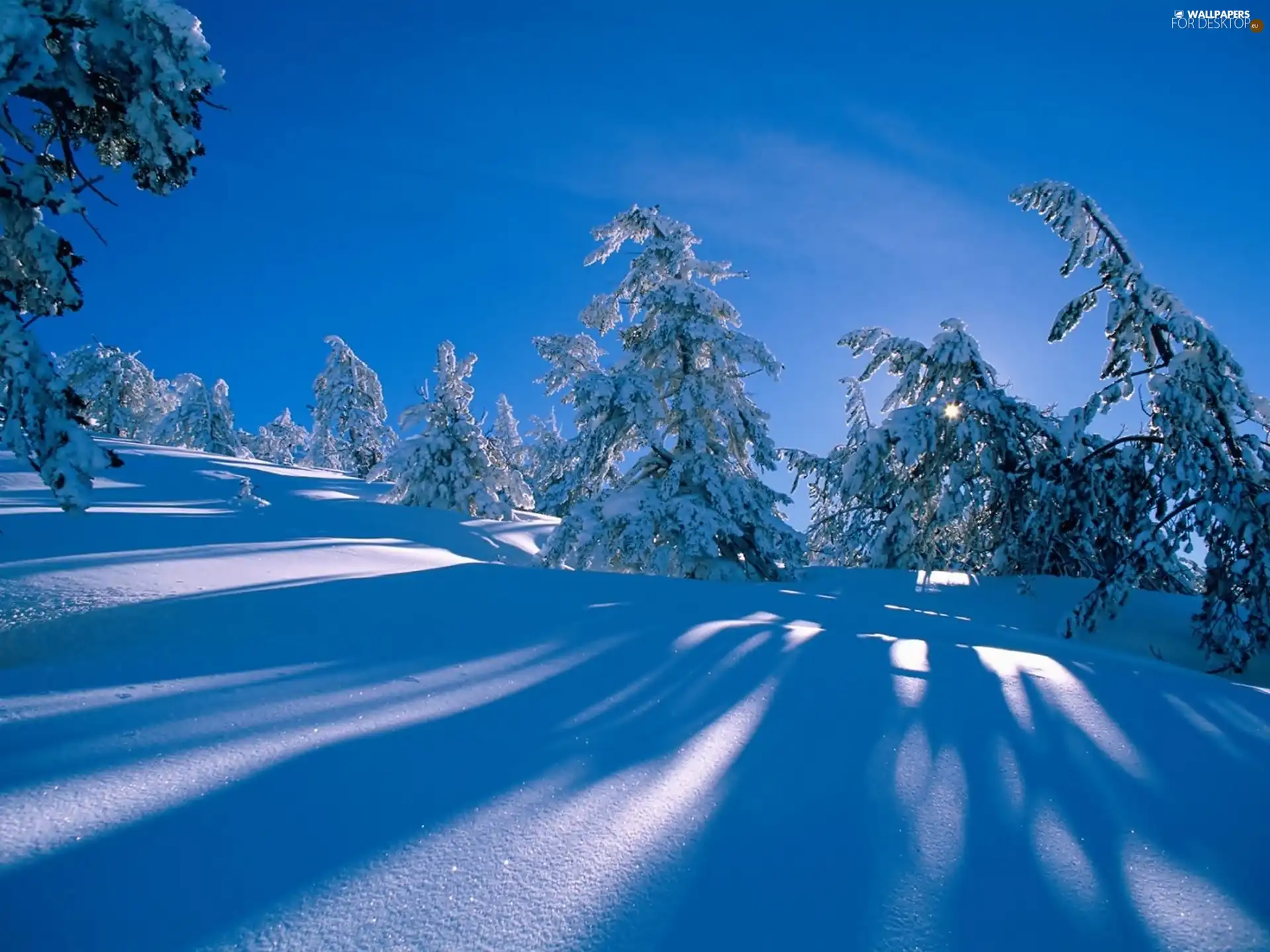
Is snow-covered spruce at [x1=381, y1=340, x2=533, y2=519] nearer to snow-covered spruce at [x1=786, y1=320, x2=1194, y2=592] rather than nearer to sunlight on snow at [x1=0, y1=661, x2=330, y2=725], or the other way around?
snow-covered spruce at [x1=786, y1=320, x2=1194, y2=592]

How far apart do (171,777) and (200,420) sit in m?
37.7

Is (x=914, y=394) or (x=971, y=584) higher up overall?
(x=914, y=394)

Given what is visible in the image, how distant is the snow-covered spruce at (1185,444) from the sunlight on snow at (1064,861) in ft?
19.5

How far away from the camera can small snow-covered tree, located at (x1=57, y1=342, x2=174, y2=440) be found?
29594 millimetres

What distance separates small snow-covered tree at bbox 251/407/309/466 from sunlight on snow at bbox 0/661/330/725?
52606mm

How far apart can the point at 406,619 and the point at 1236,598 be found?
7.68m

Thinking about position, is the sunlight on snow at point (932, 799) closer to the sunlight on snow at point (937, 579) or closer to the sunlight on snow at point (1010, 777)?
the sunlight on snow at point (1010, 777)

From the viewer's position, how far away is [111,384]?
3016 centimetres

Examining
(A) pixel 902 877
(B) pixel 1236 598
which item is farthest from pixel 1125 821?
(B) pixel 1236 598

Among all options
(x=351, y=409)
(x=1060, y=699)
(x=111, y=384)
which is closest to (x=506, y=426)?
(x=351, y=409)

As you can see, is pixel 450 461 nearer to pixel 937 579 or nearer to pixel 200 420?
pixel 937 579

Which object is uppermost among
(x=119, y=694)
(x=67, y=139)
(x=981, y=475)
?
(x=67, y=139)

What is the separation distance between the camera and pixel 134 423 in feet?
108

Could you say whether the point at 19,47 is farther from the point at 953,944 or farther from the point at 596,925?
the point at 953,944
